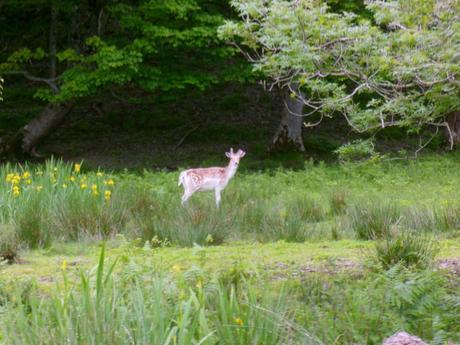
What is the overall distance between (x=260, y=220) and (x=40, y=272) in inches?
155

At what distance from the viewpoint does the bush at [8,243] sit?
9325 mm

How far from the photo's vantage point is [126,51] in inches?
741

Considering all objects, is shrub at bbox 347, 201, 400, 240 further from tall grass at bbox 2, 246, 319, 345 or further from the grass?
tall grass at bbox 2, 246, 319, 345

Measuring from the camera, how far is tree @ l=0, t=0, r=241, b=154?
1859 cm

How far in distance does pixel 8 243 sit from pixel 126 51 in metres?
9.72

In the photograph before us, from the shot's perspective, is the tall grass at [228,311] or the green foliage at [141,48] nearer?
the tall grass at [228,311]

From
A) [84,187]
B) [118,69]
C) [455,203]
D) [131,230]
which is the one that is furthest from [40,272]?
[118,69]

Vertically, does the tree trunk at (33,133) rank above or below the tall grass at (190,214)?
above

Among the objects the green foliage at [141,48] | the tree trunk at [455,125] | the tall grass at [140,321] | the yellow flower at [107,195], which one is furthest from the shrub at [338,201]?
the tree trunk at [455,125]

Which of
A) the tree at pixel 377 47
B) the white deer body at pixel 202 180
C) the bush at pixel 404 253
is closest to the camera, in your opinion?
the tree at pixel 377 47

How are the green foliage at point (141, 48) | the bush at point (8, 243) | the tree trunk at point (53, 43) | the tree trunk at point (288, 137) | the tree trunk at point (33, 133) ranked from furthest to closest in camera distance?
the tree trunk at point (288, 137), the tree trunk at point (33, 133), the tree trunk at point (53, 43), the green foliage at point (141, 48), the bush at point (8, 243)

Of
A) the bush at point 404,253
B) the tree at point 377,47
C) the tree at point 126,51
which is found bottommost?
the bush at point 404,253

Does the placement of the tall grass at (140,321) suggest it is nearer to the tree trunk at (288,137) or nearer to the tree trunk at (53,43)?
the tree trunk at (53,43)

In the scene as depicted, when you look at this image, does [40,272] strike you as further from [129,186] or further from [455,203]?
[455,203]
